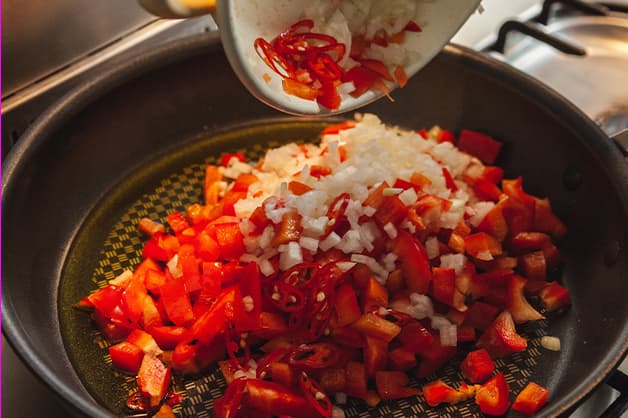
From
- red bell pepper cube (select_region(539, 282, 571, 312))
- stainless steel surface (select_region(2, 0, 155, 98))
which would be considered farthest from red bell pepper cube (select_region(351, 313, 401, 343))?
stainless steel surface (select_region(2, 0, 155, 98))

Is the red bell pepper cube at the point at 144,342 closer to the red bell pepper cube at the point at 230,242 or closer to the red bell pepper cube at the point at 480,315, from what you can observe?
the red bell pepper cube at the point at 230,242

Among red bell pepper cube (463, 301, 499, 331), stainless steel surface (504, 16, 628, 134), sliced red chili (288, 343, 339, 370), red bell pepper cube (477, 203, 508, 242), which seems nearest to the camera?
sliced red chili (288, 343, 339, 370)

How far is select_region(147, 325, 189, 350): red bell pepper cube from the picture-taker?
4.12 ft

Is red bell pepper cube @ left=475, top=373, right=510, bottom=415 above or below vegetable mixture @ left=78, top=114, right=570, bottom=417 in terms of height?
below

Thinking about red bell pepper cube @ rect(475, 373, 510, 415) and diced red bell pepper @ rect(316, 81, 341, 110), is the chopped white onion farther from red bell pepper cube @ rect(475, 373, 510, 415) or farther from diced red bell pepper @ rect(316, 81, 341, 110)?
diced red bell pepper @ rect(316, 81, 341, 110)

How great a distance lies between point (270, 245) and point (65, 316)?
15.6 inches

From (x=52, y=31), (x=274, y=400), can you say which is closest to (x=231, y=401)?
(x=274, y=400)

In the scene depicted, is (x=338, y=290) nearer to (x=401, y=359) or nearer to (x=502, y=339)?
(x=401, y=359)

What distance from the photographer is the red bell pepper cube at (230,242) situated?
133cm

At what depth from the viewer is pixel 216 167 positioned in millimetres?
1584

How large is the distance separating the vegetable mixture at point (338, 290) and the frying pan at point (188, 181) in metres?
0.04

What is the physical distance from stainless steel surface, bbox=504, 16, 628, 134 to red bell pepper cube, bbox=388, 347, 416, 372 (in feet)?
2.52

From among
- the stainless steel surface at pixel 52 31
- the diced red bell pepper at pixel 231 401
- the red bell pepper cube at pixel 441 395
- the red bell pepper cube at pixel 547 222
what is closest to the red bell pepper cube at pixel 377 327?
the red bell pepper cube at pixel 441 395

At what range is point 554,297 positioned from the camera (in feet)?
4.45
